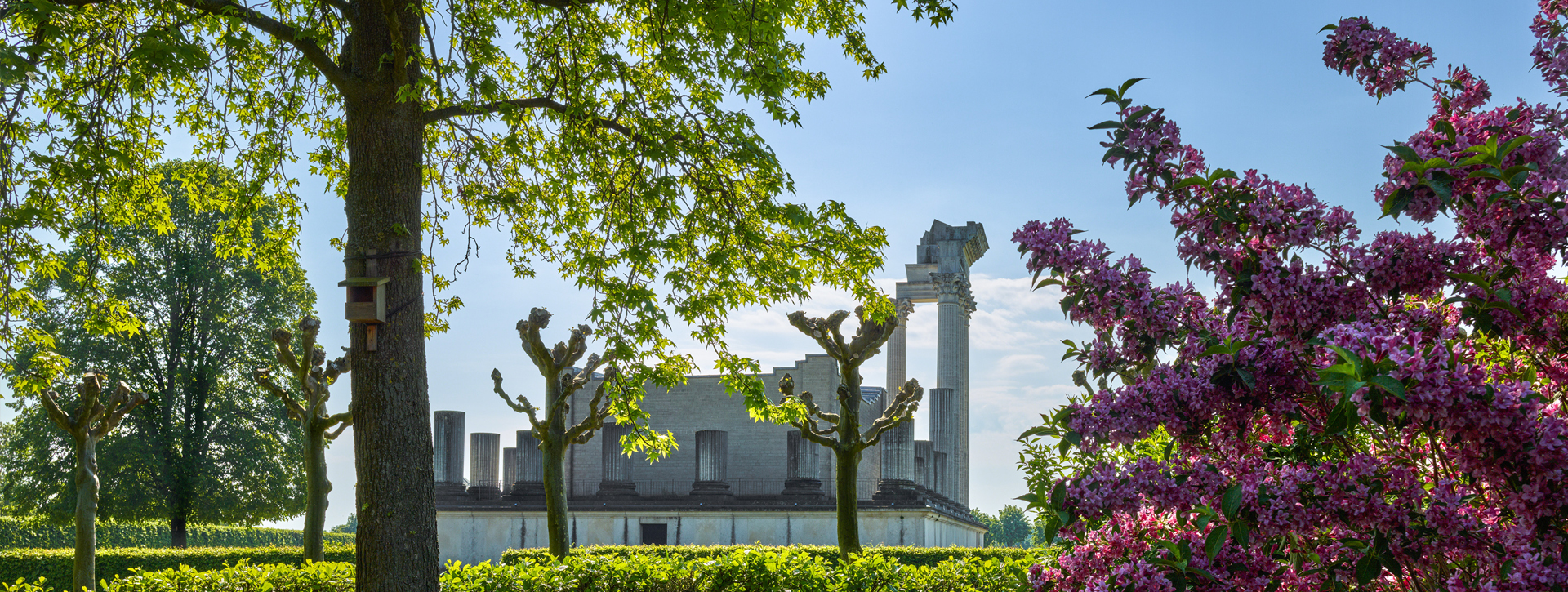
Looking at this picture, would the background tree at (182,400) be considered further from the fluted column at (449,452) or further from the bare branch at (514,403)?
the bare branch at (514,403)

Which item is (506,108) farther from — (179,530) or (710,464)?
(179,530)

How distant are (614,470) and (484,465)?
158 inches

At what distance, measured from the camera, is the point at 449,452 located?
30531 millimetres

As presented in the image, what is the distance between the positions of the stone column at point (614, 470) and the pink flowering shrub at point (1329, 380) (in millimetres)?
27580

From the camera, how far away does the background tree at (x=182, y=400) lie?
28438mm

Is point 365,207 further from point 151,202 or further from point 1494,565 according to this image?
point 1494,565

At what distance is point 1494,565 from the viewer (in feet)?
12.4

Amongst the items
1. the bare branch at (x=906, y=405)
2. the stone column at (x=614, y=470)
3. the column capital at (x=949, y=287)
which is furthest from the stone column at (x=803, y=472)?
the bare branch at (x=906, y=405)

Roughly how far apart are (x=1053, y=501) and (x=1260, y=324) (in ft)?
4.27

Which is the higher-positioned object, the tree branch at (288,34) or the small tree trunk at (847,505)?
the tree branch at (288,34)

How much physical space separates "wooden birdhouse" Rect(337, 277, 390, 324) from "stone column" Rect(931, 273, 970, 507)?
24.0 metres

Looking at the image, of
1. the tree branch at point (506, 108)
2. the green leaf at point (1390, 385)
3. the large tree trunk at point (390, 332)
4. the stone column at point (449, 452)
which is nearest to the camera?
the green leaf at point (1390, 385)

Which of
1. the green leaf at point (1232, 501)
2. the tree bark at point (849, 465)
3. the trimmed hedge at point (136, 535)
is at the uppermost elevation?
the green leaf at point (1232, 501)

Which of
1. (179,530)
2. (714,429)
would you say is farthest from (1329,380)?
(714,429)
